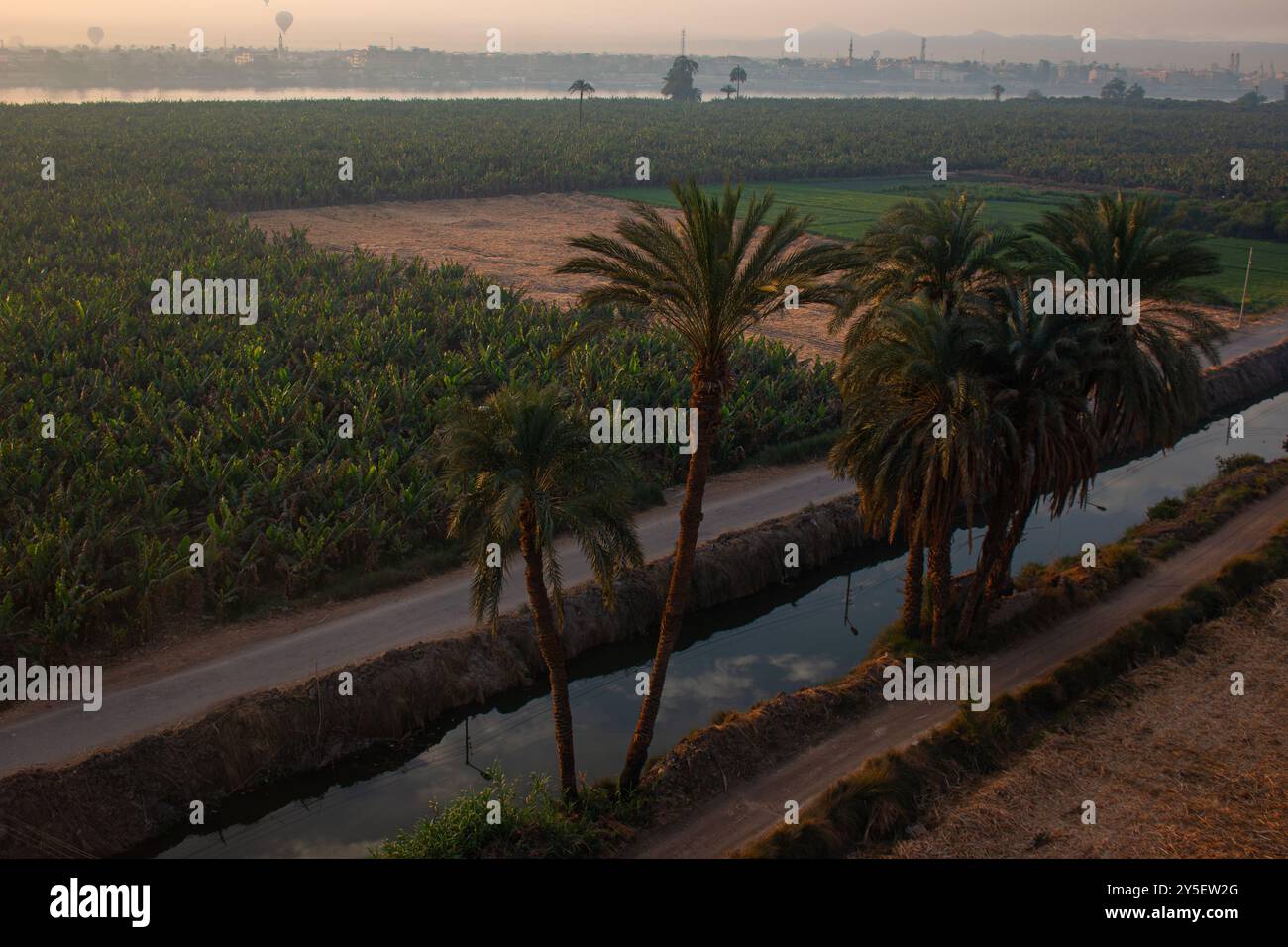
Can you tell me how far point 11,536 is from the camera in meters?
21.6

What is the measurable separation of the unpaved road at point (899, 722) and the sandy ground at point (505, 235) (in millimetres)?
17722

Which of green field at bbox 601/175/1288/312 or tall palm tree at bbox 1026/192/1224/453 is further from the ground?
green field at bbox 601/175/1288/312

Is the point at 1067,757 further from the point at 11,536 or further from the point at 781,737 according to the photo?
the point at 11,536

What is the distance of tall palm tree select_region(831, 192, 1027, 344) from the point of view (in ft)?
72.2

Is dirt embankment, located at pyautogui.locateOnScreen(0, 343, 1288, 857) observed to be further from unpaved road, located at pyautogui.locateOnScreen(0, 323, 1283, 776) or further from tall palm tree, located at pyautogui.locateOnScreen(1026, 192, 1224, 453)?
tall palm tree, located at pyautogui.locateOnScreen(1026, 192, 1224, 453)

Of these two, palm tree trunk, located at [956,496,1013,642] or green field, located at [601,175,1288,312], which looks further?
green field, located at [601,175,1288,312]

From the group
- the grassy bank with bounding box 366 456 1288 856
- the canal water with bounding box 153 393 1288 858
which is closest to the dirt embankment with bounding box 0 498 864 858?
the canal water with bounding box 153 393 1288 858

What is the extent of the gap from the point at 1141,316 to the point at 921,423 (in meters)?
5.43

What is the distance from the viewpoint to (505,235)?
6275 centimetres

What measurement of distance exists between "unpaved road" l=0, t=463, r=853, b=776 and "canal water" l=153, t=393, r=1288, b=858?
68.6 inches

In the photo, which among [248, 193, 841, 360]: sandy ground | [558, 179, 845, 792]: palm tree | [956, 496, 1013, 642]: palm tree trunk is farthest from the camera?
[248, 193, 841, 360]: sandy ground

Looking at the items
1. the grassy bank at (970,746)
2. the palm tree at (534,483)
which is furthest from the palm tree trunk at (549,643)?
the grassy bank at (970,746)

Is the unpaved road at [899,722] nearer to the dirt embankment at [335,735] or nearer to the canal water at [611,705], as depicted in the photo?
the dirt embankment at [335,735]

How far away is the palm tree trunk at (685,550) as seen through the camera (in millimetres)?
14836
